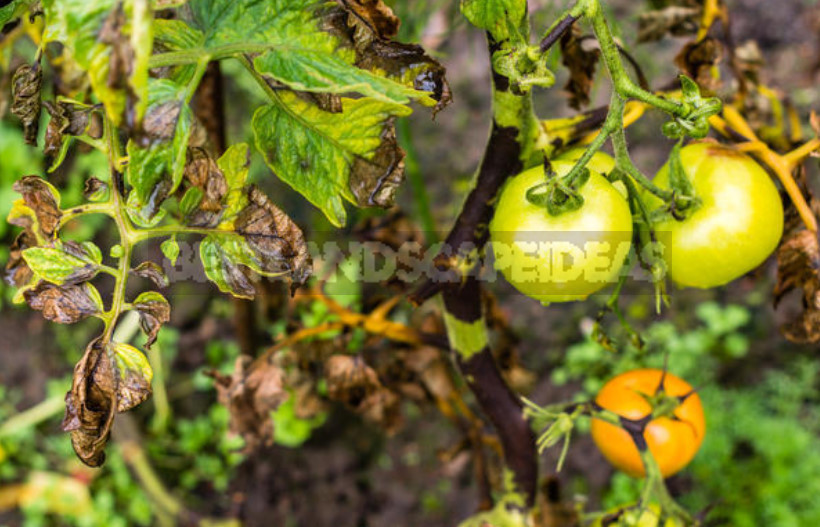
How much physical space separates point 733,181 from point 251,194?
375 mm

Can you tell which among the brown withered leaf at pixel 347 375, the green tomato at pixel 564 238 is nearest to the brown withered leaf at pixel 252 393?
the brown withered leaf at pixel 347 375

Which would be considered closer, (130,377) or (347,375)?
(130,377)

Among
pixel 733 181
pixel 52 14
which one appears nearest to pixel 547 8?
pixel 733 181

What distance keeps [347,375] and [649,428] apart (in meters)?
0.34

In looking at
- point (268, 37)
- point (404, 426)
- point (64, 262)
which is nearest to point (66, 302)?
point (64, 262)

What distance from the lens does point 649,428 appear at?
0.74 m

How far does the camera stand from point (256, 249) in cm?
47

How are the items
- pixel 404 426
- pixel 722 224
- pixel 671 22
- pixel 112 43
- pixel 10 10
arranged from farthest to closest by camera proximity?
pixel 404 426
pixel 671 22
pixel 722 224
pixel 10 10
pixel 112 43

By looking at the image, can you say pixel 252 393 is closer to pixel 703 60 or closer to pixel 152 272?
pixel 152 272

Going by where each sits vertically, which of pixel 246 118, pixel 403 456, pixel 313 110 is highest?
pixel 313 110

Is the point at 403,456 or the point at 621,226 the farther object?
the point at 403,456

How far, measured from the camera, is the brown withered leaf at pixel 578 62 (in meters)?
0.67

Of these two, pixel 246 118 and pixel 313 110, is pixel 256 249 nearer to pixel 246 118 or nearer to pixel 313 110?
pixel 313 110

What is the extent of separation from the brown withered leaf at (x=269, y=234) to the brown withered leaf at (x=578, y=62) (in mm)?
358
